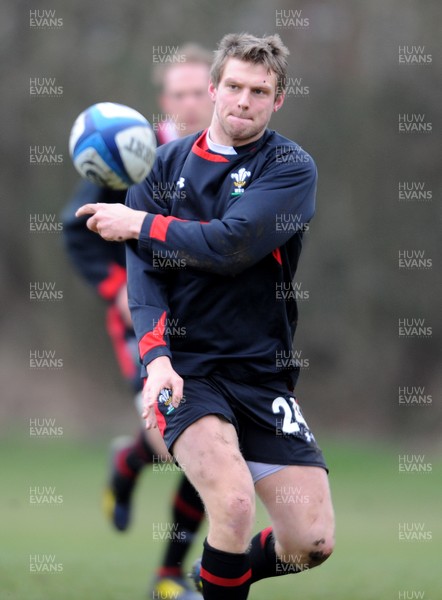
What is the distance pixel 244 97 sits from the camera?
4.15m

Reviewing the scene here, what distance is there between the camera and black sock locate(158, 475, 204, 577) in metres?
5.46

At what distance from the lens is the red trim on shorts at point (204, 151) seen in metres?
4.31

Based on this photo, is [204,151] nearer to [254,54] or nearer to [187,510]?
[254,54]

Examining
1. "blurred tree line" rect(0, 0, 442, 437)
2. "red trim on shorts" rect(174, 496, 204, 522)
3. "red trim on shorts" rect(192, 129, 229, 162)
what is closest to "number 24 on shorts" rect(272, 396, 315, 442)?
"red trim on shorts" rect(192, 129, 229, 162)

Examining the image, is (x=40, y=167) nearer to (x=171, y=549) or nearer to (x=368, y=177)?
(x=368, y=177)

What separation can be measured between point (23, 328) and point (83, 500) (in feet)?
27.3

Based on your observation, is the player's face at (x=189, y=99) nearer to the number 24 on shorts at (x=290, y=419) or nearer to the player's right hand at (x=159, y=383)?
the number 24 on shorts at (x=290, y=419)

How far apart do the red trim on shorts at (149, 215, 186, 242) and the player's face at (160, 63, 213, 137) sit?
6.72 ft

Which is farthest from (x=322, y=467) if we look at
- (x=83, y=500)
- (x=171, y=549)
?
(x=83, y=500)

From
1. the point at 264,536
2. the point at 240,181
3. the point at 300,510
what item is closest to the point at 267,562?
the point at 264,536

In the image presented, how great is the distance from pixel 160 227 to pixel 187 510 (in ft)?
6.46

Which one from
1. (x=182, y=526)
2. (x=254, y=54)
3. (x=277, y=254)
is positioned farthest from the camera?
(x=182, y=526)

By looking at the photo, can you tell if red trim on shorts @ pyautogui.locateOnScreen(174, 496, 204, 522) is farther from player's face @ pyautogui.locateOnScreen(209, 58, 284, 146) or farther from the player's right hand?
player's face @ pyautogui.locateOnScreen(209, 58, 284, 146)

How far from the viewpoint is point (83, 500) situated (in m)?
10.4
